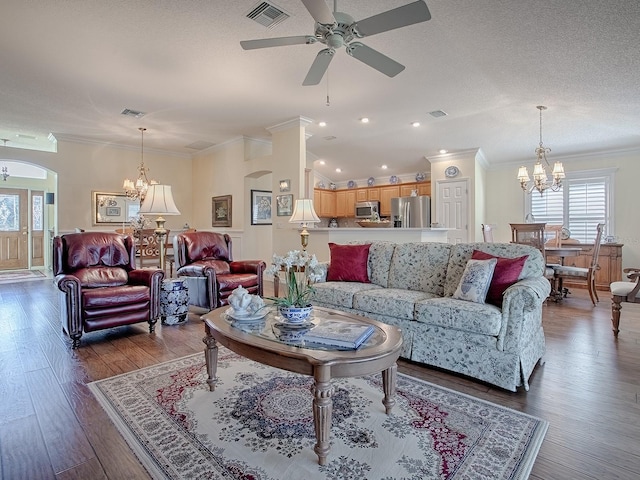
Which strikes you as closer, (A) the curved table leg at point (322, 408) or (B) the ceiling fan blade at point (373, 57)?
(A) the curved table leg at point (322, 408)

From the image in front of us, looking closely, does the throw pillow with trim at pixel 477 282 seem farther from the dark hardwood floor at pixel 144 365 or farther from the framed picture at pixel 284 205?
the framed picture at pixel 284 205

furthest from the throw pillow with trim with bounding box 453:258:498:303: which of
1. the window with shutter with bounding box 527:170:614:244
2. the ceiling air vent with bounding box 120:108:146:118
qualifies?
the window with shutter with bounding box 527:170:614:244

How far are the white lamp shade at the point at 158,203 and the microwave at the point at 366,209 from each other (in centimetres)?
589

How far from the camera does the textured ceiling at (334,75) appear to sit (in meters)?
3.07

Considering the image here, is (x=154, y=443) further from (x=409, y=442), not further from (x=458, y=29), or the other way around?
(x=458, y=29)

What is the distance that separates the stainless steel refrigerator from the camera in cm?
788

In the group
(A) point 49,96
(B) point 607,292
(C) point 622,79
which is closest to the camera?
(C) point 622,79

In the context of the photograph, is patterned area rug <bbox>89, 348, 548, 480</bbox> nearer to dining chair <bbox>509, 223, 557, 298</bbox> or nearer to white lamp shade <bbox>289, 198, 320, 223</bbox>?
white lamp shade <bbox>289, 198, 320, 223</bbox>

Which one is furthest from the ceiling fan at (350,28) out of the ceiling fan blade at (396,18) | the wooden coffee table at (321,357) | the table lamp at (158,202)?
the table lamp at (158,202)

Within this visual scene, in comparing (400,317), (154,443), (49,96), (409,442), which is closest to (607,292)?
(400,317)

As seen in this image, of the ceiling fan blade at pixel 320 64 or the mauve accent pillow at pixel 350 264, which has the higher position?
the ceiling fan blade at pixel 320 64

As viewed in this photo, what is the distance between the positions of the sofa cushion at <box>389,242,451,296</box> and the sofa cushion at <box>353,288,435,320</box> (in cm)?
16

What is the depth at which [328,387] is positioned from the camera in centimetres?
164

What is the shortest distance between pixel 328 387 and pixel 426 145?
6490mm
